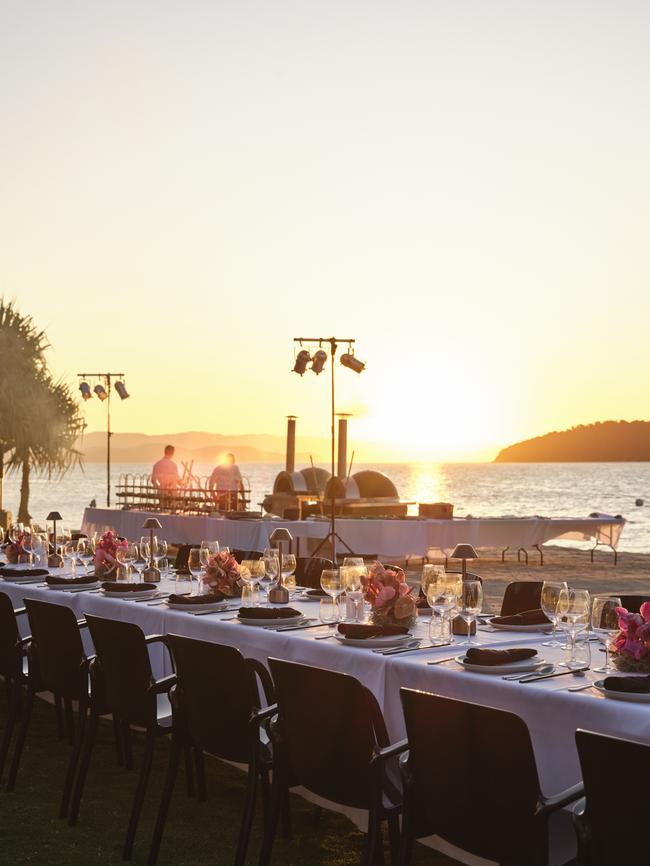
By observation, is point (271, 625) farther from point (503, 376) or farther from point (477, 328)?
point (503, 376)

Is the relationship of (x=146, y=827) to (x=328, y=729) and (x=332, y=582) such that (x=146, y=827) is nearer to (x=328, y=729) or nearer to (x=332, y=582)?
(x=332, y=582)

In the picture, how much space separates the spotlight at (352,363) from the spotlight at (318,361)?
0.90ft

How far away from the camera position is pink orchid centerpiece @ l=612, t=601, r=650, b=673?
3.22 metres

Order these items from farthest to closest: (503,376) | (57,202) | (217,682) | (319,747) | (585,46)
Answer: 1. (503,376)
2. (57,202)
3. (585,46)
4. (217,682)
5. (319,747)

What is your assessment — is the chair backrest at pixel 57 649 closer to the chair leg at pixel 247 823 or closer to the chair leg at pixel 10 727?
the chair leg at pixel 10 727

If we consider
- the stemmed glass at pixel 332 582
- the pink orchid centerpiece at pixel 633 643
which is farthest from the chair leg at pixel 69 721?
the pink orchid centerpiece at pixel 633 643

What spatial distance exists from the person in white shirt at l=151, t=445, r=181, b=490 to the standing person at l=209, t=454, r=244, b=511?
1.82 ft

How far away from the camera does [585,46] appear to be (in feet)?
35.8

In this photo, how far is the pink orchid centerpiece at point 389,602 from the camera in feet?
13.4

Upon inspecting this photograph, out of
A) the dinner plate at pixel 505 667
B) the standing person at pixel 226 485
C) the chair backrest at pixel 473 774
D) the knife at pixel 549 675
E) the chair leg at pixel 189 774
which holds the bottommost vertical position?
the chair leg at pixel 189 774

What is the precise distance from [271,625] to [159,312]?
1739 cm

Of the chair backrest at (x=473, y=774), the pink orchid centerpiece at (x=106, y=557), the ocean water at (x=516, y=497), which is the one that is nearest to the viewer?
the chair backrest at (x=473, y=774)

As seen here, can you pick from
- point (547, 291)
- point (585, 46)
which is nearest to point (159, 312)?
point (547, 291)

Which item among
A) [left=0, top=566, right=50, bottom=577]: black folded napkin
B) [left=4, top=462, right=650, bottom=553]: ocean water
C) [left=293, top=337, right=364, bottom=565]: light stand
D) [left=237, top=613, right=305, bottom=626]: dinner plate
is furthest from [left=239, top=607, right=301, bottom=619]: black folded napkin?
[left=4, top=462, right=650, bottom=553]: ocean water
